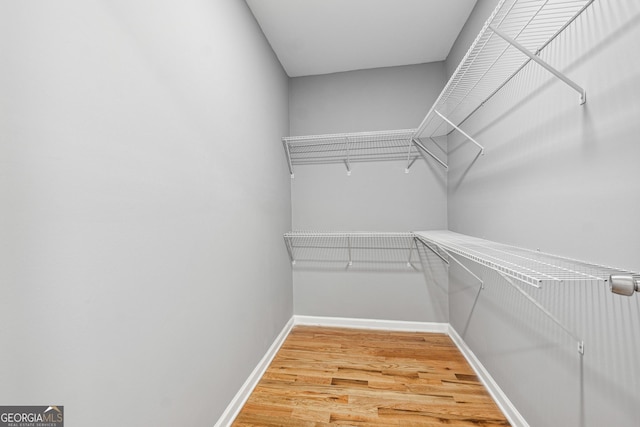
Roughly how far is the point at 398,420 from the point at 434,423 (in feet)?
0.58

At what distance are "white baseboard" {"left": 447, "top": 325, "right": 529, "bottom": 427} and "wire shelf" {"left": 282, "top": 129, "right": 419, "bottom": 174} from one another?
5.14 ft

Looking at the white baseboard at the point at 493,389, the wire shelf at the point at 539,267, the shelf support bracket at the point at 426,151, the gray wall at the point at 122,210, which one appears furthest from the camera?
the shelf support bracket at the point at 426,151

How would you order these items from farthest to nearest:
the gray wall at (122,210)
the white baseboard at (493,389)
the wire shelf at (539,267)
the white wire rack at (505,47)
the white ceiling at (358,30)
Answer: the white ceiling at (358,30)
the white baseboard at (493,389)
the white wire rack at (505,47)
the wire shelf at (539,267)
the gray wall at (122,210)

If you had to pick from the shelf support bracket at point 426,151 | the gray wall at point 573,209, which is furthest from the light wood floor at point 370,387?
the shelf support bracket at point 426,151

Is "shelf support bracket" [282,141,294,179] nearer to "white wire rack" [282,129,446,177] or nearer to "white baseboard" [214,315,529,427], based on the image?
"white wire rack" [282,129,446,177]

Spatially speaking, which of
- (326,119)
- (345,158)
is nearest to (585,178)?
(345,158)

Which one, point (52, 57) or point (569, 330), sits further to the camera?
point (569, 330)

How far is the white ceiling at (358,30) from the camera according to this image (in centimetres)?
166

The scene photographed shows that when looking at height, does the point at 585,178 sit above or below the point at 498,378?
above

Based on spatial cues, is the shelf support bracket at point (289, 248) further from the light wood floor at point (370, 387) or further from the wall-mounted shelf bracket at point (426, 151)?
the wall-mounted shelf bracket at point (426, 151)

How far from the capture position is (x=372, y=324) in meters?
2.38

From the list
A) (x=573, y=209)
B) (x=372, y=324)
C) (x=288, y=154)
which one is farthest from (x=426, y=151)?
(x=372, y=324)

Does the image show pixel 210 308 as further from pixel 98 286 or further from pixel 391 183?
pixel 391 183

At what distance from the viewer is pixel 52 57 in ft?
1.96
